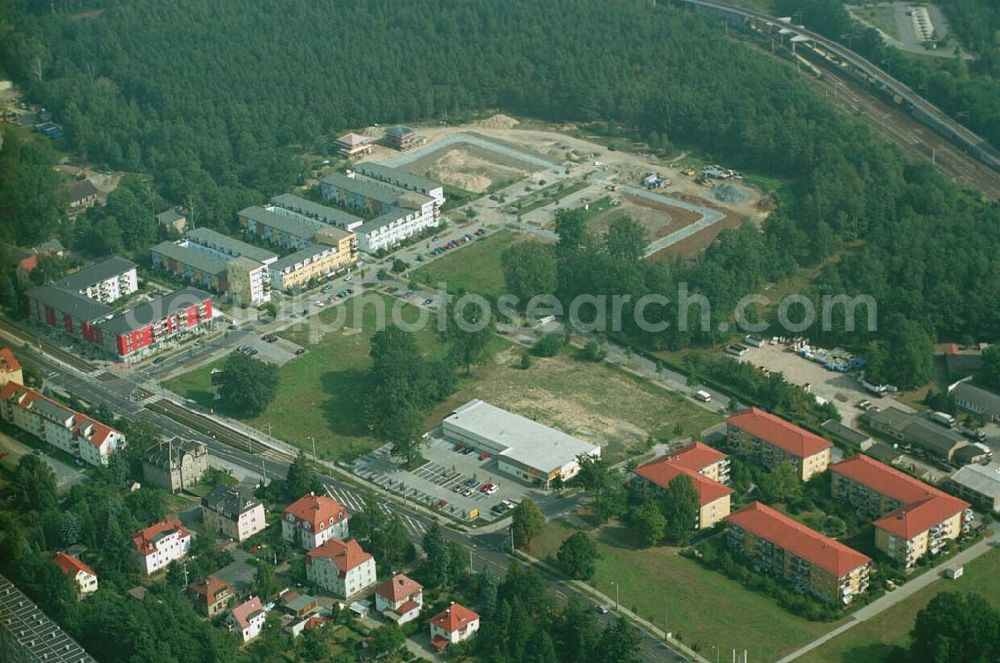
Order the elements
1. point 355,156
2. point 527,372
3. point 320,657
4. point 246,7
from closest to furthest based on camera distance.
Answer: point 320,657 < point 527,372 < point 355,156 < point 246,7

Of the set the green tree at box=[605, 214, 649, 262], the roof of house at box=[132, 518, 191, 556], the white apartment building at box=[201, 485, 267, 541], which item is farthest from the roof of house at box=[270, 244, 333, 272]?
the roof of house at box=[132, 518, 191, 556]

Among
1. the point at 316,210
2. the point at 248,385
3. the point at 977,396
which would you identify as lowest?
the point at 316,210

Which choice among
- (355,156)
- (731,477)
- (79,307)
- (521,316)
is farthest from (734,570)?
(355,156)

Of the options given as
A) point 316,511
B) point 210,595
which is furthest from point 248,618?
point 316,511

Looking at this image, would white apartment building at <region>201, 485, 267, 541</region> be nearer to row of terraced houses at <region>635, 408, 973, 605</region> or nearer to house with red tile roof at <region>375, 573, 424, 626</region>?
house with red tile roof at <region>375, 573, 424, 626</region>

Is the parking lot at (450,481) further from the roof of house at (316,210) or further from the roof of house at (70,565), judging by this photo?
the roof of house at (316,210)

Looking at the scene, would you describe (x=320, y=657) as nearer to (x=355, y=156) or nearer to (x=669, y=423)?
Answer: (x=669, y=423)

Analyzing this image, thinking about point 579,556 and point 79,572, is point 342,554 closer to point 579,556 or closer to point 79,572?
point 579,556
